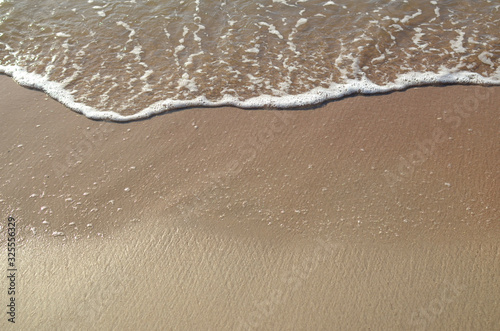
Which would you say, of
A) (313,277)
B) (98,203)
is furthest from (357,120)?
(98,203)

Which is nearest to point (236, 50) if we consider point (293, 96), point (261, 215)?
point (293, 96)

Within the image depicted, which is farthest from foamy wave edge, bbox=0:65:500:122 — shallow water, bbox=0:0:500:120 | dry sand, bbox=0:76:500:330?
dry sand, bbox=0:76:500:330

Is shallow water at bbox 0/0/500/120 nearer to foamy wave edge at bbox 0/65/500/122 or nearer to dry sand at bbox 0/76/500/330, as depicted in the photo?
foamy wave edge at bbox 0/65/500/122

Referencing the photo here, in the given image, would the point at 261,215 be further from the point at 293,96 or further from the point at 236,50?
the point at 236,50

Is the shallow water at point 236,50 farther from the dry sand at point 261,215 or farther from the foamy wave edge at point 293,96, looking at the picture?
the dry sand at point 261,215

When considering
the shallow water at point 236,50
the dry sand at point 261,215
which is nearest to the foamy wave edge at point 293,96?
the shallow water at point 236,50

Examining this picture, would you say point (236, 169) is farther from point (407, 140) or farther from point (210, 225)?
point (407, 140)
